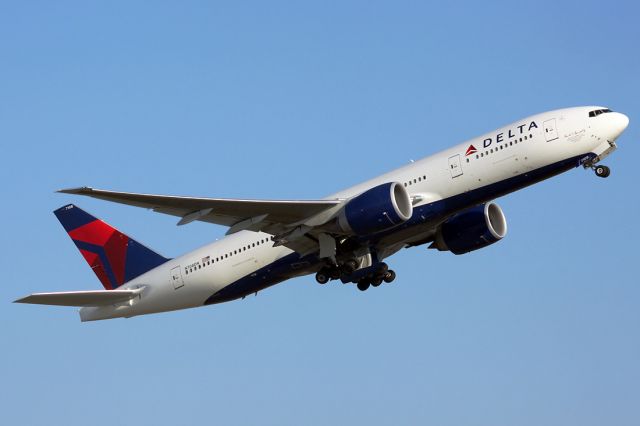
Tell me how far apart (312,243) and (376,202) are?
3895 mm

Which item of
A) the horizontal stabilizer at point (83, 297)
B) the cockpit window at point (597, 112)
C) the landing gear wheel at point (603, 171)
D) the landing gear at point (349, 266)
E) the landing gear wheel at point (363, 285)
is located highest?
the cockpit window at point (597, 112)

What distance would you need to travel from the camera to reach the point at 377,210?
38.1 meters

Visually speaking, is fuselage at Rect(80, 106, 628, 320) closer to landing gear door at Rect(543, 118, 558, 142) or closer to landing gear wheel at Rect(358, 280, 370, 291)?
landing gear door at Rect(543, 118, 558, 142)

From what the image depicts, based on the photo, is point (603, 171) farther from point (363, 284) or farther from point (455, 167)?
point (363, 284)

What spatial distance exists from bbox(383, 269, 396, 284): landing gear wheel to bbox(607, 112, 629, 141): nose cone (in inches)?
400

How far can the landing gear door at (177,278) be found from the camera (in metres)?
43.9

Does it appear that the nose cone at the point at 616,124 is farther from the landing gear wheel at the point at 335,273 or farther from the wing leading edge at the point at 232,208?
the landing gear wheel at the point at 335,273

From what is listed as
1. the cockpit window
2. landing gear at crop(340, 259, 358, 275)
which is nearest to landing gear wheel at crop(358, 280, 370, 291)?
landing gear at crop(340, 259, 358, 275)

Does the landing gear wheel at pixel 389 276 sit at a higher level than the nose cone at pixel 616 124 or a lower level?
lower

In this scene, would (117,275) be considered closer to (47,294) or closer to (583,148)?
(47,294)

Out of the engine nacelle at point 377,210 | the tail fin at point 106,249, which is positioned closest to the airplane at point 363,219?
the engine nacelle at point 377,210

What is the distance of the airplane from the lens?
38594mm

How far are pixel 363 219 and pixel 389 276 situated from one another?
20.9 feet

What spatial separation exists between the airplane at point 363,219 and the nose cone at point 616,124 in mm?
48
